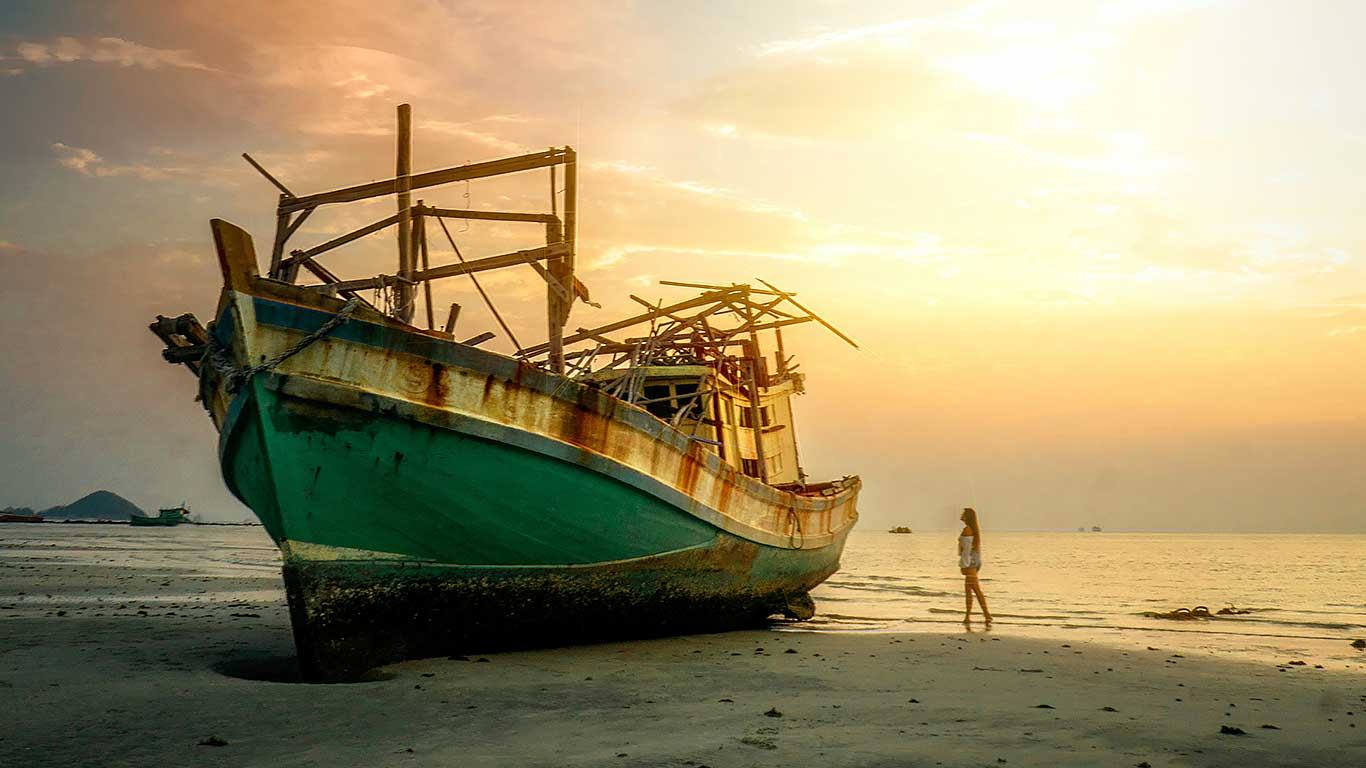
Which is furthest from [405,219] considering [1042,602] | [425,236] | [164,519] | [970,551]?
[164,519]

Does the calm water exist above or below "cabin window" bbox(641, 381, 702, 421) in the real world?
below

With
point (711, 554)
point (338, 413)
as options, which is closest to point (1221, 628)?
point (711, 554)

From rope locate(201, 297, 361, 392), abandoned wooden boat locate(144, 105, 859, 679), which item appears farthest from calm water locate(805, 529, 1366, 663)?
rope locate(201, 297, 361, 392)

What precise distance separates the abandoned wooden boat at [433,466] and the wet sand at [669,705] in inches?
24.0

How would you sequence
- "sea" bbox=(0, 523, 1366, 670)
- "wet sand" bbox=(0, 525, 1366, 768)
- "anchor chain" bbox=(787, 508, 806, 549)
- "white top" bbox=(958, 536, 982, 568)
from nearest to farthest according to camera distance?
"wet sand" bbox=(0, 525, 1366, 768)
"sea" bbox=(0, 523, 1366, 670)
"anchor chain" bbox=(787, 508, 806, 549)
"white top" bbox=(958, 536, 982, 568)

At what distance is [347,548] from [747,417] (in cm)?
1004

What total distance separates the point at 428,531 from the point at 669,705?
3343mm

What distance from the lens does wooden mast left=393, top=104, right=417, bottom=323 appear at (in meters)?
11.1

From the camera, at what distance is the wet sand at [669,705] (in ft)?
20.1

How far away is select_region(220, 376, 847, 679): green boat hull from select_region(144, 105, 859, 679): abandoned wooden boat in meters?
0.02

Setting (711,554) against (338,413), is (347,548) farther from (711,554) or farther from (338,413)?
(711,554)

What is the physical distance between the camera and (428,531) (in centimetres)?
988

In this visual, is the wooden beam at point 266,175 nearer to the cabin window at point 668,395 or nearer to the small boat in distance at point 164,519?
the cabin window at point 668,395

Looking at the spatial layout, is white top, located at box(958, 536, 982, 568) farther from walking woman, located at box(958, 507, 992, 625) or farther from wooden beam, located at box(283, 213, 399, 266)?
wooden beam, located at box(283, 213, 399, 266)
